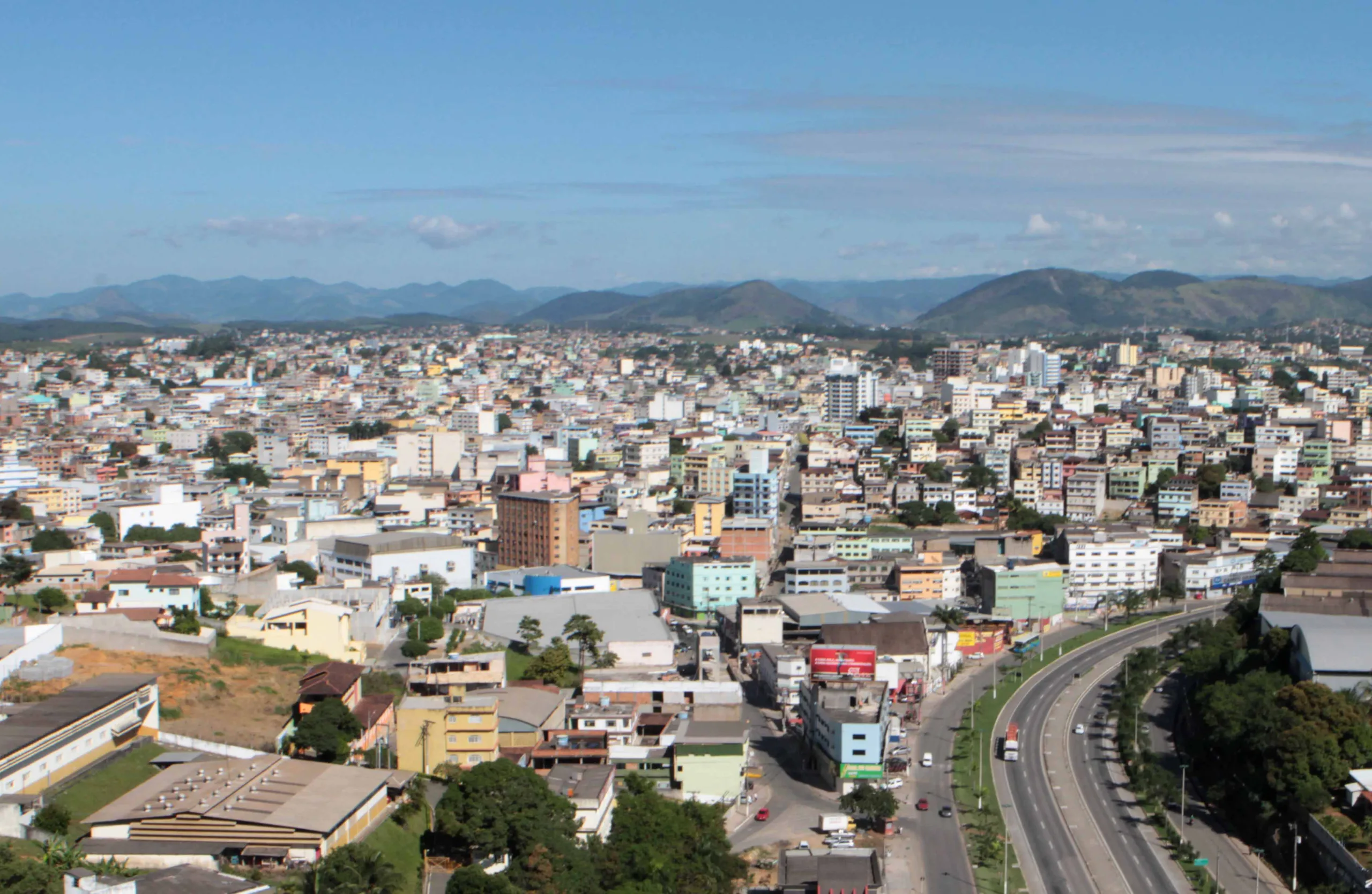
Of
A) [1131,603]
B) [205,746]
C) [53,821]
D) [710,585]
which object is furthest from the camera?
[1131,603]

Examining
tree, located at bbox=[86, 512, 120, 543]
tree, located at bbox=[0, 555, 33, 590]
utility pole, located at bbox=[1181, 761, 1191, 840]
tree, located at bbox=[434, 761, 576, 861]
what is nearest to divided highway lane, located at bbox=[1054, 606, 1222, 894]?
utility pole, located at bbox=[1181, 761, 1191, 840]

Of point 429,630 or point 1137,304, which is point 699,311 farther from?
point 429,630

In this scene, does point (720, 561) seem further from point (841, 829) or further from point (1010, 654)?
point (841, 829)

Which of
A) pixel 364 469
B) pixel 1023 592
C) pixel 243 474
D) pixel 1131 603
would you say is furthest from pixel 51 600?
pixel 243 474

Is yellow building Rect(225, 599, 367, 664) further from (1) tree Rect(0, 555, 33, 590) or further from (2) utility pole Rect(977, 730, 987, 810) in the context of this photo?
(2) utility pole Rect(977, 730, 987, 810)

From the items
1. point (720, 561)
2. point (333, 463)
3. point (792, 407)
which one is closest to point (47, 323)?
point (792, 407)
